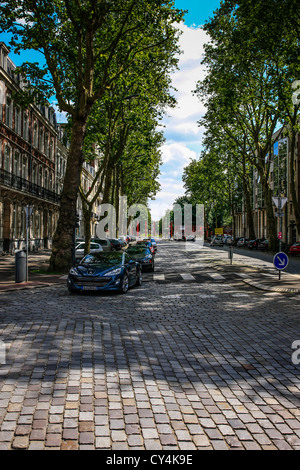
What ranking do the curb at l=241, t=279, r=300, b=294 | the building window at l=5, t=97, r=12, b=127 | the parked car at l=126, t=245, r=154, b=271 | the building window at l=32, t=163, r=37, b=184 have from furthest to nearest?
the building window at l=32, t=163, r=37, b=184, the building window at l=5, t=97, r=12, b=127, the parked car at l=126, t=245, r=154, b=271, the curb at l=241, t=279, r=300, b=294

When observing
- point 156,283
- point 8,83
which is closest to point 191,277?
point 156,283

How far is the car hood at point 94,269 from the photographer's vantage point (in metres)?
12.5

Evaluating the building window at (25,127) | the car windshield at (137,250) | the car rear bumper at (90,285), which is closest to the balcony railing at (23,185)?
the building window at (25,127)

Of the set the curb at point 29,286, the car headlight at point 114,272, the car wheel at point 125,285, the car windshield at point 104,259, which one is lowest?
the curb at point 29,286

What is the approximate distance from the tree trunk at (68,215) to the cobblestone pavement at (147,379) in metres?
8.58

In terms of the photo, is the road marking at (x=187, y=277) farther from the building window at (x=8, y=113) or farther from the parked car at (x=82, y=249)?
the building window at (x=8, y=113)

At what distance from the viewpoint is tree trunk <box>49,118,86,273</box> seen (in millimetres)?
18578

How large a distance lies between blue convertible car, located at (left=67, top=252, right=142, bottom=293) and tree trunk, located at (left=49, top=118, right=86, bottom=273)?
203 inches

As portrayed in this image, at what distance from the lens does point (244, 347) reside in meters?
6.68

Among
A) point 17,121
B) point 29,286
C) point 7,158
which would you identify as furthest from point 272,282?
point 17,121

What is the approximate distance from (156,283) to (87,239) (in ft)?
27.9

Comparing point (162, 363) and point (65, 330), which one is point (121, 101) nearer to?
point (65, 330)
